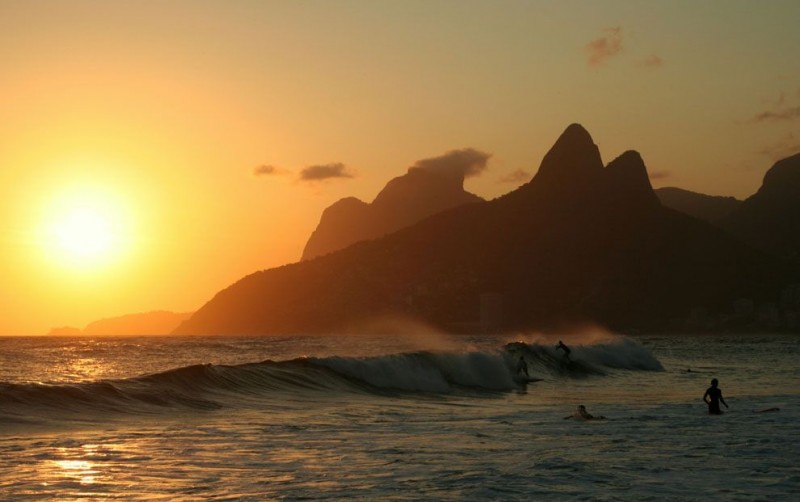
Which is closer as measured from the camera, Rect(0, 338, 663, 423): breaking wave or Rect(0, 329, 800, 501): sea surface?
Rect(0, 329, 800, 501): sea surface

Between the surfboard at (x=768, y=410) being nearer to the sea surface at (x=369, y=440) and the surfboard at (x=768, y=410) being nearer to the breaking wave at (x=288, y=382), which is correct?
the sea surface at (x=369, y=440)

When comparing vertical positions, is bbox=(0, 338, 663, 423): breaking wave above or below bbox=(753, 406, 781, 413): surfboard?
above

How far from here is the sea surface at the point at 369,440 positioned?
1781 cm

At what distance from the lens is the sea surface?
17812mm

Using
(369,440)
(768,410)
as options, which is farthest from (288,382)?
(768,410)

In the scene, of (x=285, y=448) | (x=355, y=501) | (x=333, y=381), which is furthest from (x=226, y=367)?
(x=355, y=501)

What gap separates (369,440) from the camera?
24562mm

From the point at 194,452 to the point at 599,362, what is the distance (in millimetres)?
58328

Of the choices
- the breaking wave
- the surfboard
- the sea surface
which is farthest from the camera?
the surfboard

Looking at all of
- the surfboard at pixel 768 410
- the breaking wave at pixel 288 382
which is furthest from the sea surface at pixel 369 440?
the surfboard at pixel 768 410

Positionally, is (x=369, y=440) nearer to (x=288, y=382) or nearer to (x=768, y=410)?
(x=768, y=410)

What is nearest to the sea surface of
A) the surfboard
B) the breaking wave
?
the breaking wave

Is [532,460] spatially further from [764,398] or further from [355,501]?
[764,398]

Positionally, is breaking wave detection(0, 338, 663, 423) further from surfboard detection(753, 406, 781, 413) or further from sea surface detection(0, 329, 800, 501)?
surfboard detection(753, 406, 781, 413)
